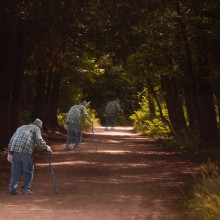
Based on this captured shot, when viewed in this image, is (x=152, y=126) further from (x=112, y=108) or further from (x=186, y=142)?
(x=186, y=142)

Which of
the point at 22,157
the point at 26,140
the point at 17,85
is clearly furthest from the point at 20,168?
the point at 17,85

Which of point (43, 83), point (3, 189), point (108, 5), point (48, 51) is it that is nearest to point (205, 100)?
point (108, 5)

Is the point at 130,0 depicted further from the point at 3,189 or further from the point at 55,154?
the point at 3,189

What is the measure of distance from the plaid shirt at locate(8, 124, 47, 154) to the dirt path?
100 cm

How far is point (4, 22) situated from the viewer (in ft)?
67.9

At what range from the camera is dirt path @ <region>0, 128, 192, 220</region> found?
36.1ft

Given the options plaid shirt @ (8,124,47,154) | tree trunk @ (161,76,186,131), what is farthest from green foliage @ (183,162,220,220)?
tree trunk @ (161,76,186,131)

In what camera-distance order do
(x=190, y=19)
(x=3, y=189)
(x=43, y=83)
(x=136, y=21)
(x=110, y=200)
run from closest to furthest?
(x=110, y=200) → (x=3, y=189) → (x=190, y=19) → (x=136, y=21) → (x=43, y=83)

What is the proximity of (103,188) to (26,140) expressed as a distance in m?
2.30

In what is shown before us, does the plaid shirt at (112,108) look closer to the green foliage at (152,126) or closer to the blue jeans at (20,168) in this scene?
the green foliage at (152,126)

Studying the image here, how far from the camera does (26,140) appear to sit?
1347 centimetres

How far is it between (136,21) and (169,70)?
146 inches

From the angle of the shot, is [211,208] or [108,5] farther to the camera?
[108,5]

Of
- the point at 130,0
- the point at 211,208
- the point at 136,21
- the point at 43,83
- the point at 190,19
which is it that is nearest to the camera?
the point at 211,208
